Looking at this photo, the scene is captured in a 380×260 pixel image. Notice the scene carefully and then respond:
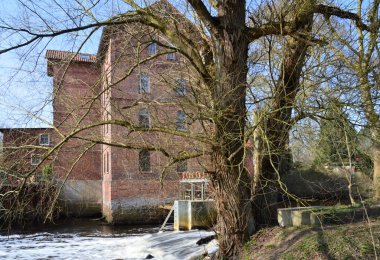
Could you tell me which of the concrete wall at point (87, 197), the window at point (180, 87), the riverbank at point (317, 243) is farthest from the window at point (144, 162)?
the concrete wall at point (87, 197)

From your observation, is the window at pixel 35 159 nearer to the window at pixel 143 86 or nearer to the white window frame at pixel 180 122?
the window at pixel 143 86

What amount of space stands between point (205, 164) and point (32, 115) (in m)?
3.42

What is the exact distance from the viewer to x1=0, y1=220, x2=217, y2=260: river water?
14325 mm

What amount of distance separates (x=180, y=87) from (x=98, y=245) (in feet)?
38.4

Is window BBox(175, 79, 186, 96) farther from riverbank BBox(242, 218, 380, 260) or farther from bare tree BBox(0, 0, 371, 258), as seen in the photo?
riverbank BBox(242, 218, 380, 260)

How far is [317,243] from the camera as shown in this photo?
22.8ft

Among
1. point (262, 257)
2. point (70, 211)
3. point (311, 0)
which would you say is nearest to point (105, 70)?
point (311, 0)

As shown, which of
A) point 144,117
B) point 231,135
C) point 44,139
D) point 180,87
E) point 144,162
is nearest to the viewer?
point 231,135

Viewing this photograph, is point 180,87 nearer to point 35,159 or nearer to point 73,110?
point 73,110

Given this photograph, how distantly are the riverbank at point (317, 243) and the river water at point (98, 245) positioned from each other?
127 inches

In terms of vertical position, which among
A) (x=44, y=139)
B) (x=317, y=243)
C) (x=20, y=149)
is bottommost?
(x=317, y=243)

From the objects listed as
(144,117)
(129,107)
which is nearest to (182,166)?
(144,117)

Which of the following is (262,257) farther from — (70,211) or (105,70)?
(70,211)

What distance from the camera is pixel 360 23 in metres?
8.47
